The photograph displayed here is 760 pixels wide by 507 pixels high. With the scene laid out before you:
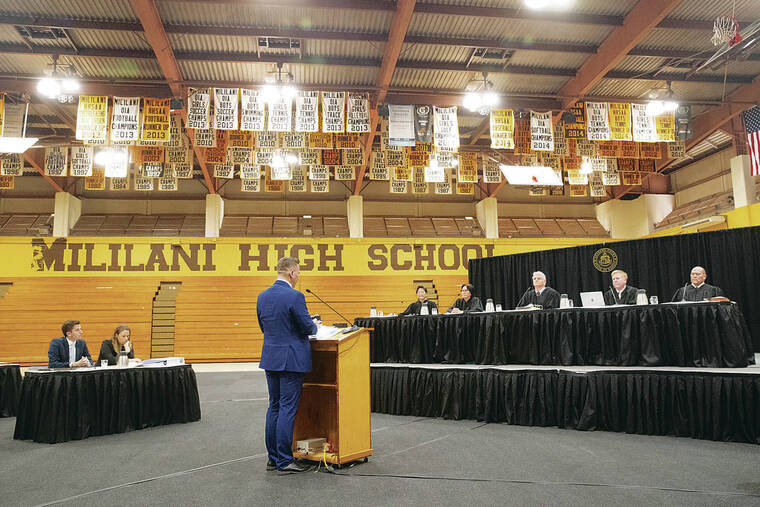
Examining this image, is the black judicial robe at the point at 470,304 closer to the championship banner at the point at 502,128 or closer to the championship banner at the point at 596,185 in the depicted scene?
the championship banner at the point at 502,128

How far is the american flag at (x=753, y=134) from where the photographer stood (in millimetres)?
11266

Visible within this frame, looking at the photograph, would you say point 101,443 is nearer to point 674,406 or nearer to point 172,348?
point 674,406

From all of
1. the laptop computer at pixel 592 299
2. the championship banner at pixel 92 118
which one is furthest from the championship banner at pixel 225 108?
the laptop computer at pixel 592 299

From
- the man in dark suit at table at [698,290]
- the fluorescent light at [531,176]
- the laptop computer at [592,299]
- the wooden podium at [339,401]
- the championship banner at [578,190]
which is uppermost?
the championship banner at [578,190]

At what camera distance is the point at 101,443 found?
5.21m

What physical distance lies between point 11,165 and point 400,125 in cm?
1053

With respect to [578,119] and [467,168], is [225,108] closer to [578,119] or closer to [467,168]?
[467,168]

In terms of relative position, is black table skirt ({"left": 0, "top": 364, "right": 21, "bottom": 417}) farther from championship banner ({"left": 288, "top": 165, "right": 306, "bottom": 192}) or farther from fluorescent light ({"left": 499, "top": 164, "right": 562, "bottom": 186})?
championship banner ({"left": 288, "top": 165, "right": 306, "bottom": 192})

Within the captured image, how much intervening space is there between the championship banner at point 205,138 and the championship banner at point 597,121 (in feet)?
29.1

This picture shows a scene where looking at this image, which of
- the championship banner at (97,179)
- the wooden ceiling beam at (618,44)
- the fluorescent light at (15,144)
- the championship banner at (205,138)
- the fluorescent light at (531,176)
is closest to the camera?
the fluorescent light at (15,144)

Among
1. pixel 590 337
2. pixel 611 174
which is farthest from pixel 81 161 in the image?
pixel 611 174

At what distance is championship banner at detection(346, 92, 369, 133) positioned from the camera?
10.6 meters

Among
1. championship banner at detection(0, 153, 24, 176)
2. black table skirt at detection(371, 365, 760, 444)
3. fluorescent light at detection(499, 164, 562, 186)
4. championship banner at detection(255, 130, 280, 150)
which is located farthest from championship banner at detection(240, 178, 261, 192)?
black table skirt at detection(371, 365, 760, 444)

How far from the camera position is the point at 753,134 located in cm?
1148
